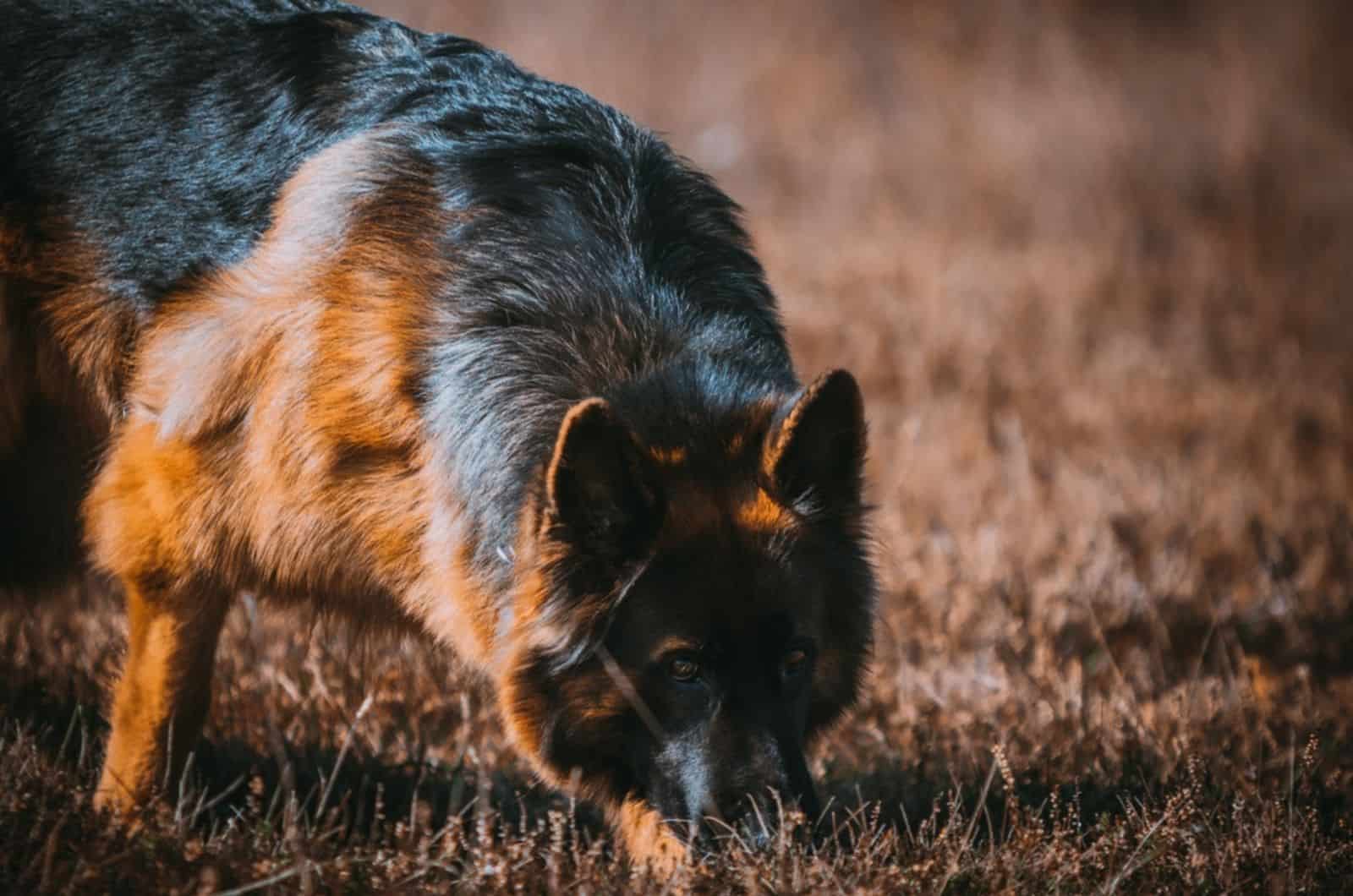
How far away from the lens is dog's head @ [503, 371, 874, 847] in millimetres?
3369

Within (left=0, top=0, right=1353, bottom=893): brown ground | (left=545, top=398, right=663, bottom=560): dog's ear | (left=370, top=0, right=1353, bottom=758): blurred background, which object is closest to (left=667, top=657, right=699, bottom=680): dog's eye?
(left=545, top=398, right=663, bottom=560): dog's ear

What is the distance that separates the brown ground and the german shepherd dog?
31 centimetres


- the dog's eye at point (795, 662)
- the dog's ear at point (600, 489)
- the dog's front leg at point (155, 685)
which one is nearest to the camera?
the dog's ear at point (600, 489)

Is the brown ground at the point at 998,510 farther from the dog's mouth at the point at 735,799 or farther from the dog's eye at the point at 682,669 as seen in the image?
the dog's eye at the point at 682,669

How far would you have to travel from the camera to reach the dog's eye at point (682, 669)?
341cm

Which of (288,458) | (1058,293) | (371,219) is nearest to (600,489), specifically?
(288,458)

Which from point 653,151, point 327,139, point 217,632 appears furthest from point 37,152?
point 653,151

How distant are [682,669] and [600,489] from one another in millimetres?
465

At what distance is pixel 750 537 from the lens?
3445mm

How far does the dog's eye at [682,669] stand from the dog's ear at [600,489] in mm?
261

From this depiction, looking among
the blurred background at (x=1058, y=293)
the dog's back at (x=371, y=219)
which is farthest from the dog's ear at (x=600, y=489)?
the blurred background at (x=1058, y=293)

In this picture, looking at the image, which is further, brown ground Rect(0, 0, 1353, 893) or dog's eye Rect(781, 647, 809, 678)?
brown ground Rect(0, 0, 1353, 893)

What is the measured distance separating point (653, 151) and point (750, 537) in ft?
4.08

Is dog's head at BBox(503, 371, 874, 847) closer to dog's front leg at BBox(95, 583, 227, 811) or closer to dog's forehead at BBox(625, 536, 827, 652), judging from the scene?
dog's forehead at BBox(625, 536, 827, 652)
